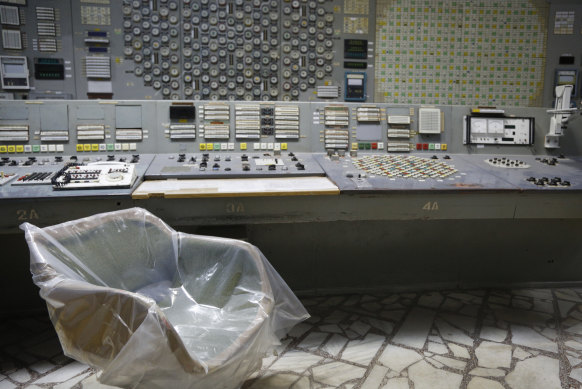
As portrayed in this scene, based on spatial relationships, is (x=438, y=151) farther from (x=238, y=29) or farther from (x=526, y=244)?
(x=238, y=29)

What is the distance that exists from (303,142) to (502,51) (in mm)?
2707

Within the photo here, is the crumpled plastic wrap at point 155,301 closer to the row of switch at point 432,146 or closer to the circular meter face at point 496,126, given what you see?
the row of switch at point 432,146

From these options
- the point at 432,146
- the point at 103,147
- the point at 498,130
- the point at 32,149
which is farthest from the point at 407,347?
the point at 32,149

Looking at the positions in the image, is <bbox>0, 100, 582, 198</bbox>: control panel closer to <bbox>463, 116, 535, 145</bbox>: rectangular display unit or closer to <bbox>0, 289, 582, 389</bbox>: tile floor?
<bbox>463, 116, 535, 145</bbox>: rectangular display unit

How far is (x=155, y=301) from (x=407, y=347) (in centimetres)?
124

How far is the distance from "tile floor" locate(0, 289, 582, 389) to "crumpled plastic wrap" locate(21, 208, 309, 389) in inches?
21.4

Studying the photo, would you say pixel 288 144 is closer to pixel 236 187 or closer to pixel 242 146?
pixel 242 146

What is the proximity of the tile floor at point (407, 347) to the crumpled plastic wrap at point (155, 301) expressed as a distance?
1.78ft

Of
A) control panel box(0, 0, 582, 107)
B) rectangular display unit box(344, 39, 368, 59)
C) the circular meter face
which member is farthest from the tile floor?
rectangular display unit box(344, 39, 368, 59)

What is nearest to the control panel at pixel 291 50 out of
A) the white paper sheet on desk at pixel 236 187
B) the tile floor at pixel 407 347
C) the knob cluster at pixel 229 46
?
the knob cluster at pixel 229 46

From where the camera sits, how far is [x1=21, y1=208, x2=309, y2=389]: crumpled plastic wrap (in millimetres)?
1070

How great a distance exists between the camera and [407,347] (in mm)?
2057

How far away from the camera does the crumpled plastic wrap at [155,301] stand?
1.07m

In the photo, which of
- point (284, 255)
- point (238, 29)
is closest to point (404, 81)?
point (238, 29)
